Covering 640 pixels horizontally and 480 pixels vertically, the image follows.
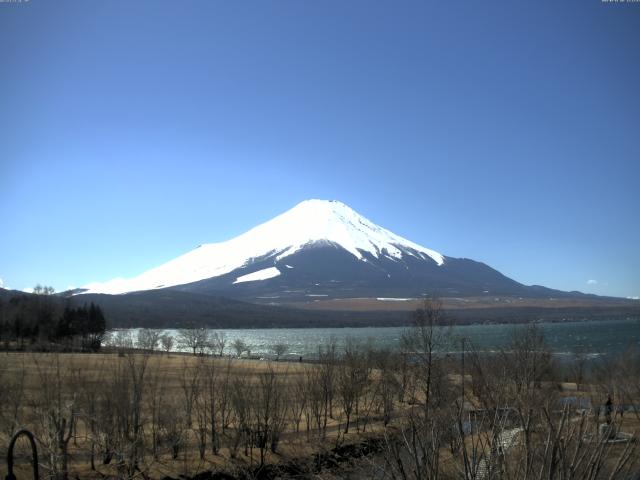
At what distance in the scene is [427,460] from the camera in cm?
536

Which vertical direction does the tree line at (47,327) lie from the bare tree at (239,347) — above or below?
above

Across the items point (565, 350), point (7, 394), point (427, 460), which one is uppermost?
point (427, 460)

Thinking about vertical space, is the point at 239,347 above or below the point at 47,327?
below

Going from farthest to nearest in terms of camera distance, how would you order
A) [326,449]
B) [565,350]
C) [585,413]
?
[565,350], [326,449], [585,413]

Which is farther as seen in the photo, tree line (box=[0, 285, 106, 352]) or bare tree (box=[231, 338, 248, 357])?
bare tree (box=[231, 338, 248, 357])

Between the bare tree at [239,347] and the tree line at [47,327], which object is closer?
the tree line at [47,327]

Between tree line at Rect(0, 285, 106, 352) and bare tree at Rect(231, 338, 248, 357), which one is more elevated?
tree line at Rect(0, 285, 106, 352)

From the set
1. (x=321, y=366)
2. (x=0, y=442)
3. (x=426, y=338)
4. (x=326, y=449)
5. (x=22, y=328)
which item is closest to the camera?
(x=0, y=442)

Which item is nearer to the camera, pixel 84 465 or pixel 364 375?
pixel 84 465

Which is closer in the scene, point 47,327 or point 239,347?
point 47,327

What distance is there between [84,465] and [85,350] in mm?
75528

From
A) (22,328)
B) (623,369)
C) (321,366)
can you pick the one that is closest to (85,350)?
(22,328)

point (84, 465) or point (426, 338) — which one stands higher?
point (426, 338)

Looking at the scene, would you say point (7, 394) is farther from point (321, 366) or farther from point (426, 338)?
point (426, 338)
